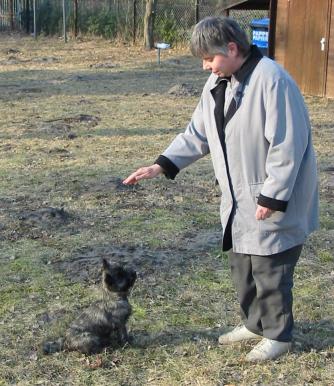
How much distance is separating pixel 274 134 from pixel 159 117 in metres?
8.05

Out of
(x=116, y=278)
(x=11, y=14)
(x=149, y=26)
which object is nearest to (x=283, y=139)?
(x=116, y=278)

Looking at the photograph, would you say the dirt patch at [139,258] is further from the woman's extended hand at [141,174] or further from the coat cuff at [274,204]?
the coat cuff at [274,204]

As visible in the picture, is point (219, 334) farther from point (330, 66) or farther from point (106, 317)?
point (330, 66)

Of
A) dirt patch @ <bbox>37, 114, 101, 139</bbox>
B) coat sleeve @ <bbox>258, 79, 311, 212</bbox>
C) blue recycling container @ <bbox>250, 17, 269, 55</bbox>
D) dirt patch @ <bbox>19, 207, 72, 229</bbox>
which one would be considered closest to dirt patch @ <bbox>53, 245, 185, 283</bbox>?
dirt patch @ <bbox>19, 207, 72, 229</bbox>

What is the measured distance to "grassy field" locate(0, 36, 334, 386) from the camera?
3895 mm

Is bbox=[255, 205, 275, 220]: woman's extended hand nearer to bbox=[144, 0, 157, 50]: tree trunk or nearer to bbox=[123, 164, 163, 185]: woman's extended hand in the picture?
bbox=[123, 164, 163, 185]: woman's extended hand

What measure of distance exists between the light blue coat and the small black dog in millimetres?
667

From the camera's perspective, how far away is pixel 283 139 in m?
3.30

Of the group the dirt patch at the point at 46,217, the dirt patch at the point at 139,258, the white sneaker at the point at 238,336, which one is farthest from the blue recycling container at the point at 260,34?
the white sneaker at the point at 238,336

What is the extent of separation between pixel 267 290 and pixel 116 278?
81 cm

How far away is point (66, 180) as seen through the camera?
24.7 feet

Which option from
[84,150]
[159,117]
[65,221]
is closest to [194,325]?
[65,221]

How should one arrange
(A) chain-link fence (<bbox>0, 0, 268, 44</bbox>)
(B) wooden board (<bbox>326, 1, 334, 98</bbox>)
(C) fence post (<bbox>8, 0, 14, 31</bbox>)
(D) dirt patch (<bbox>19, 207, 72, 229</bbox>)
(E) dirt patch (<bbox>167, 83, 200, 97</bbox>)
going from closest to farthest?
(D) dirt patch (<bbox>19, 207, 72, 229</bbox>)
(B) wooden board (<bbox>326, 1, 334, 98</bbox>)
(E) dirt patch (<bbox>167, 83, 200, 97</bbox>)
(A) chain-link fence (<bbox>0, 0, 268, 44</bbox>)
(C) fence post (<bbox>8, 0, 14, 31</bbox>)

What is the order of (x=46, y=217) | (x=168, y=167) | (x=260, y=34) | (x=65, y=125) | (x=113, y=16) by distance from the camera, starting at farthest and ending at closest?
(x=113, y=16) → (x=260, y=34) → (x=65, y=125) → (x=46, y=217) → (x=168, y=167)
